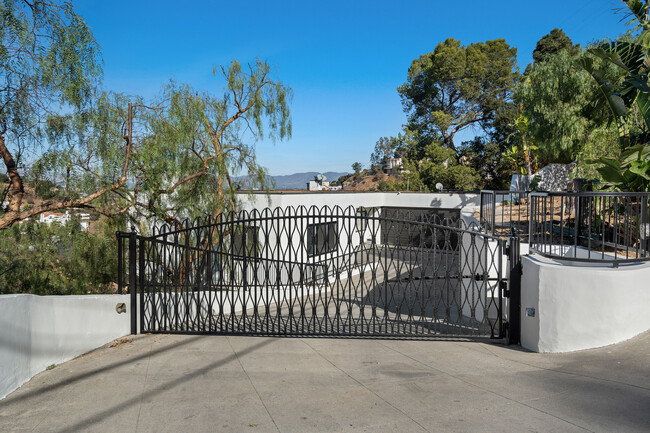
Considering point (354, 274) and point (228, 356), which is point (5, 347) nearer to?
point (228, 356)

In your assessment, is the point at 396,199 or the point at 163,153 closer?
the point at 163,153

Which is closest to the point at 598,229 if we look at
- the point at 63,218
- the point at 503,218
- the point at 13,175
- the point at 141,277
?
the point at 503,218

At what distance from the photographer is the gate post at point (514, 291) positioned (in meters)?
5.87

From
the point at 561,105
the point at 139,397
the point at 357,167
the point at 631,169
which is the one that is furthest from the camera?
the point at 357,167

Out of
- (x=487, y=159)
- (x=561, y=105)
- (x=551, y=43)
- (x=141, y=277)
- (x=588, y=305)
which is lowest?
(x=588, y=305)

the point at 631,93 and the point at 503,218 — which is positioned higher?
the point at 631,93

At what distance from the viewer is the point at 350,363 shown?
521 centimetres

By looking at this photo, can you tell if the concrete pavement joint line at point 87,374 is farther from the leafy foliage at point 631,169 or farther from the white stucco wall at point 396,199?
the white stucco wall at point 396,199

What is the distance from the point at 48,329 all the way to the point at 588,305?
618 cm

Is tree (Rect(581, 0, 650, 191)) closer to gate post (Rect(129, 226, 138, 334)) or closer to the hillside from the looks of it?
gate post (Rect(129, 226, 138, 334))

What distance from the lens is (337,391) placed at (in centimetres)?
425

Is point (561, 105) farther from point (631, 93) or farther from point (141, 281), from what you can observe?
point (141, 281)

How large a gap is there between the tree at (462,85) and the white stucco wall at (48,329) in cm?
3198

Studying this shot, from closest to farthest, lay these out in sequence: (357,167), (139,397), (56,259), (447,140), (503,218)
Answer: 1. (139,397)
2. (56,259)
3. (503,218)
4. (447,140)
5. (357,167)
